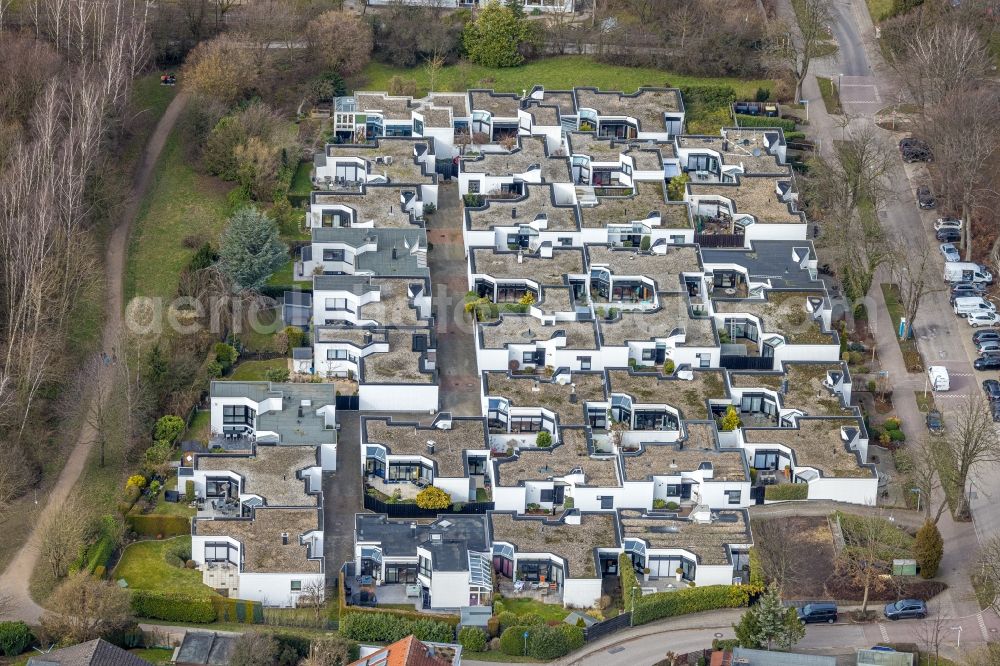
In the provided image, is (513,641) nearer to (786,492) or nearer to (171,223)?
(786,492)

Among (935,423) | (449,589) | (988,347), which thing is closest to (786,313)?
(935,423)

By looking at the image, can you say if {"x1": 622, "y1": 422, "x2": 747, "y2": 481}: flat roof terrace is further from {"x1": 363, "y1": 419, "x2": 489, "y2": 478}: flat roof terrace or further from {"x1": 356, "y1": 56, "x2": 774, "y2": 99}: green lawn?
{"x1": 356, "y1": 56, "x2": 774, "y2": 99}: green lawn

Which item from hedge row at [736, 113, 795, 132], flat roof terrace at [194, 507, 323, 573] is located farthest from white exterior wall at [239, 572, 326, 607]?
hedge row at [736, 113, 795, 132]

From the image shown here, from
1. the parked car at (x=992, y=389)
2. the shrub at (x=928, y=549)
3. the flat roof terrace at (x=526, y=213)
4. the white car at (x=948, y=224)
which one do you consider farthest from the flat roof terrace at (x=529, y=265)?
the shrub at (x=928, y=549)

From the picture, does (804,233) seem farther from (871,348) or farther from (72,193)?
(72,193)

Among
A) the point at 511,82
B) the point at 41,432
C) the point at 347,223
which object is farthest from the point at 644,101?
the point at 41,432
